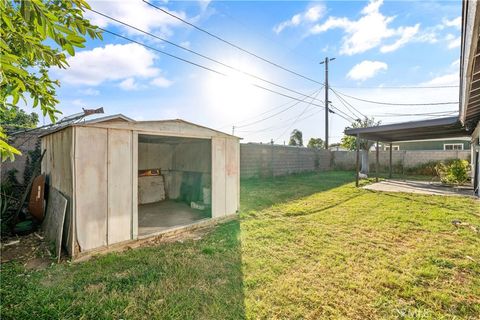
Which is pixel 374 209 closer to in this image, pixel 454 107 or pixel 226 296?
pixel 226 296

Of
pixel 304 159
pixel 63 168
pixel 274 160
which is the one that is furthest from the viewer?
pixel 304 159

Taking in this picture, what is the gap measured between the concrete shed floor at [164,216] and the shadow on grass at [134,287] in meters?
1.10

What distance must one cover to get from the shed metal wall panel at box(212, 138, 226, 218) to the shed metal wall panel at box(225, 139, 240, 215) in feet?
0.34

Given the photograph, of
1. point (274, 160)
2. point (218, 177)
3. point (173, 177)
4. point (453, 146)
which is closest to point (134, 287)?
point (218, 177)

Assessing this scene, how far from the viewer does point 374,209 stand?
6031 mm

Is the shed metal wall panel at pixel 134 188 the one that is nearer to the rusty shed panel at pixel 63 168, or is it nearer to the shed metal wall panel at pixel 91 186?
the shed metal wall panel at pixel 91 186

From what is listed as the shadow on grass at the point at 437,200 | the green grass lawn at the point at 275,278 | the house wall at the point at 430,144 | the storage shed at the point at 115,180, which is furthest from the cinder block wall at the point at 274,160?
the house wall at the point at 430,144

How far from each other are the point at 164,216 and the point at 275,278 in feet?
11.7

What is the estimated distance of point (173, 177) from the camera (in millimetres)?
7641

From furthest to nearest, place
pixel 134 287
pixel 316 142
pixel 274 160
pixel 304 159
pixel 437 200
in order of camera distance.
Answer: pixel 316 142 → pixel 304 159 → pixel 274 160 → pixel 437 200 → pixel 134 287

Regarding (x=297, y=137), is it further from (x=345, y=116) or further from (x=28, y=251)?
(x=28, y=251)

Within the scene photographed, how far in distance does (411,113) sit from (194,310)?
22.9 metres

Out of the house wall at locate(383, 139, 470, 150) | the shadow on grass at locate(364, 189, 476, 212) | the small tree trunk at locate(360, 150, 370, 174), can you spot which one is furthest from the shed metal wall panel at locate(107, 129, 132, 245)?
the house wall at locate(383, 139, 470, 150)

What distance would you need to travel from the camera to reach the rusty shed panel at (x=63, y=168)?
328 cm
